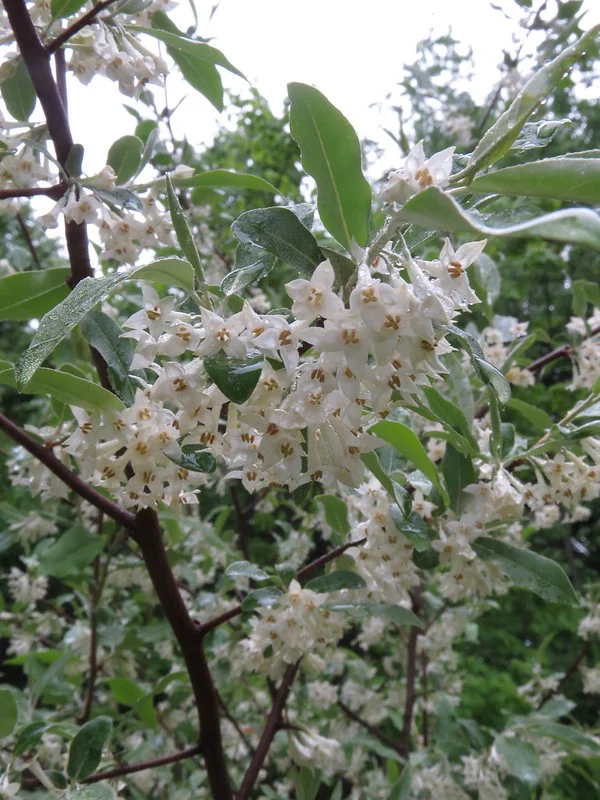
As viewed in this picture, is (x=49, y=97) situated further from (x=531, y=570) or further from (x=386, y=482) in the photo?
(x=531, y=570)

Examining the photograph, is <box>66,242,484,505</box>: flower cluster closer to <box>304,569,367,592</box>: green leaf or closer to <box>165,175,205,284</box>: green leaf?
<box>165,175,205,284</box>: green leaf

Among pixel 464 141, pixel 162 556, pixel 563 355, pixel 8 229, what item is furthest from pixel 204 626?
pixel 8 229

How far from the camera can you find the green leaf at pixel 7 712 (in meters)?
1.29

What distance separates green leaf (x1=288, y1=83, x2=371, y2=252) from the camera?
2.63 feet

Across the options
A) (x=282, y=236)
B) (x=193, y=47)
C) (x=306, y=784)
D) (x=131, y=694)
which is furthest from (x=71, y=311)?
(x=131, y=694)

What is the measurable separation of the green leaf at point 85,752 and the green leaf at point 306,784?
1.79 feet

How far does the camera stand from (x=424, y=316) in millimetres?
692

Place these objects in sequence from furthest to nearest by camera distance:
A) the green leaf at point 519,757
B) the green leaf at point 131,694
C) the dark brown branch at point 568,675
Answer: the dark brown branch at point 568,675
the green leaf at point 519,757
the green leaf at point 131,694

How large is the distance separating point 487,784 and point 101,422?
2037 millimetres

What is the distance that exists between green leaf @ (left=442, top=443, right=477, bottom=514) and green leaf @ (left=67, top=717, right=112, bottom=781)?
89cm

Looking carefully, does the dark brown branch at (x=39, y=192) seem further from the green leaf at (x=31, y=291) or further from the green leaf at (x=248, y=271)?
the green leaf at (x=248, y=271)

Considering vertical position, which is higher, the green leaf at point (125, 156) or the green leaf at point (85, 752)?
the green leaf at point (125, 156)

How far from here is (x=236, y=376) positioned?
2.32ft

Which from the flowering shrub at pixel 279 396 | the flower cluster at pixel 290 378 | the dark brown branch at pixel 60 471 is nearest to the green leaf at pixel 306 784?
the flowering shrub at pixel 279 396
